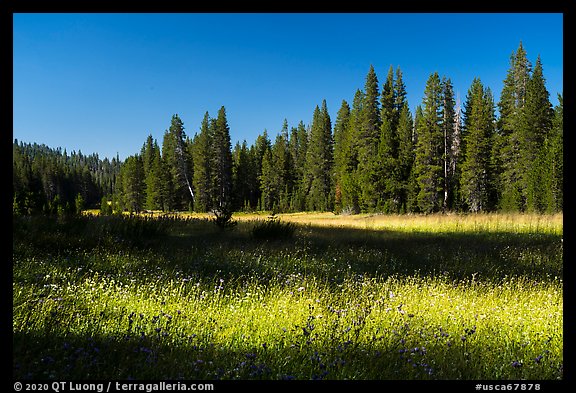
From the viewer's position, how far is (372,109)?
136 feet

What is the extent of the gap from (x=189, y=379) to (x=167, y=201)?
6383 cm

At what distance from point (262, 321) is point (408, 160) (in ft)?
123

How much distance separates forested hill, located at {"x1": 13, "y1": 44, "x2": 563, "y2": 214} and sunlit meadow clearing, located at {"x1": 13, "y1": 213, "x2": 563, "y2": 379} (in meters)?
8.63

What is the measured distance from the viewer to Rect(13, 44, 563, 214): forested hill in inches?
1224

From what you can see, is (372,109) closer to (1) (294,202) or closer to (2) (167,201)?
(1) (294,202)

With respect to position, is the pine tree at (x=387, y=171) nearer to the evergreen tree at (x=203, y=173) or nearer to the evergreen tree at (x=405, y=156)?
the evergreen tree at (x=405, y=156)

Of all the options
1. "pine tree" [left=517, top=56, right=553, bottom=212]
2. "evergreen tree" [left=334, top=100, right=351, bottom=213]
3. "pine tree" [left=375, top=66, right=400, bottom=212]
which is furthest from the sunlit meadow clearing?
"evergreen tree" [left=334, top=100, right=351, bottom=213]

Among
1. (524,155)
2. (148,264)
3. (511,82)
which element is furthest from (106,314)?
(511,82)

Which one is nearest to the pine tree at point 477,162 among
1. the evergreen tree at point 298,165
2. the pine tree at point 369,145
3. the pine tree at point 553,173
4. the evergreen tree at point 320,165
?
the pine tree at point 553,173

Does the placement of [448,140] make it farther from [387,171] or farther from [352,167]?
[352,167]

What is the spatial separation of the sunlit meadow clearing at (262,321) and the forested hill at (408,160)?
8.63 metres

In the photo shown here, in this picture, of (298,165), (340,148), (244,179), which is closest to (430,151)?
(340,148)

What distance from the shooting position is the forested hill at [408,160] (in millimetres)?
31078

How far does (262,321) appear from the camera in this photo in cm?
358
